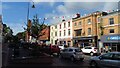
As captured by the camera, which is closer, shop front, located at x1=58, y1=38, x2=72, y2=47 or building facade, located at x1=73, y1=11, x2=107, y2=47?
building facade, located at x1=73, y1=11, x2=107, y2=47

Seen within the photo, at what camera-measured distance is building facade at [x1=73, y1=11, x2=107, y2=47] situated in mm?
50469

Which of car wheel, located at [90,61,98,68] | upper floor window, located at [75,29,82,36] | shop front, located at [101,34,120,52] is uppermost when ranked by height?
upper floor window, located at [75,29,82,36]

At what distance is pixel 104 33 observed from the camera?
48.2 m

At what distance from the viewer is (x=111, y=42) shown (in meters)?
46.1

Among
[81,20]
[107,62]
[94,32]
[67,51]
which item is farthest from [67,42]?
[107,62]

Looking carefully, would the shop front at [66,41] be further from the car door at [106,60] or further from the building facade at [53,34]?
the car door at [106,60]

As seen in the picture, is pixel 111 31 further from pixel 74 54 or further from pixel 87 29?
pixel 74 54

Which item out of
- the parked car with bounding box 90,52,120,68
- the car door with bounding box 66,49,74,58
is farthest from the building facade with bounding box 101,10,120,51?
the parked car with bounding box 90,52,120,68

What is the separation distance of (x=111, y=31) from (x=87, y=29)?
8013 millimetres

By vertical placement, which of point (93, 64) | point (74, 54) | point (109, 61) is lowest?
point (93, 64)

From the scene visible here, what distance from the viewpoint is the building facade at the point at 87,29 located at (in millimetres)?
50469

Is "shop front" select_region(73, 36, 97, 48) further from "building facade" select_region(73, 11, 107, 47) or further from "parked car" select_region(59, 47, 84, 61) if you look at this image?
"parked car" select_region(59, 47, 84, 61)

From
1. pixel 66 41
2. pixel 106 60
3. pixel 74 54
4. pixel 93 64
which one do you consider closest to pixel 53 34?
pixel 66 41

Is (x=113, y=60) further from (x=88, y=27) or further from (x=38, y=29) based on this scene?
(x=88, y=27)
